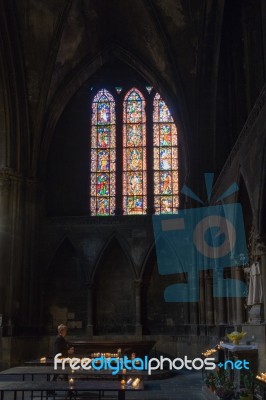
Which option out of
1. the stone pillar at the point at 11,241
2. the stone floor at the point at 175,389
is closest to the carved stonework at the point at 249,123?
the stone floor at the point at 175,389

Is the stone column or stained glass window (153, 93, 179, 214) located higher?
stained glass window (153, 93, 179, 214)

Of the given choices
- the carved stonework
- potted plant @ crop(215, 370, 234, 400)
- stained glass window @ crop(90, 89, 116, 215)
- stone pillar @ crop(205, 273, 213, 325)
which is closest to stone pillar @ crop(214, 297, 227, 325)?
stone pillar @ crop(205, 273, 213, 325)

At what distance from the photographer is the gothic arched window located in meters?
21.9

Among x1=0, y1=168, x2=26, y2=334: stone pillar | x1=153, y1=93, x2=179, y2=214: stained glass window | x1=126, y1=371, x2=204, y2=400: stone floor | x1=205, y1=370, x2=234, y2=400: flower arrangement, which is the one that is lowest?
x1=126, y1=371, x2=204, y2=400: stone floor

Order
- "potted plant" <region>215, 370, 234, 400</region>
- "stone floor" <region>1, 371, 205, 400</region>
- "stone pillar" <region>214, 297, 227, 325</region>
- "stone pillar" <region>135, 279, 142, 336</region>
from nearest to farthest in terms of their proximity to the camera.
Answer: "potted plant" <region>215, 370, 234, 400</region>, "stone floor" <region>1, 371, 205, 400</region>, "stone pillar" <region>214, 297, 227, 325</region>, "stone pillar" <region>135, 279, 142, 336</region>

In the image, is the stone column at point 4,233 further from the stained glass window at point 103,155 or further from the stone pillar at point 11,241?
the stained glass window at point 103,155

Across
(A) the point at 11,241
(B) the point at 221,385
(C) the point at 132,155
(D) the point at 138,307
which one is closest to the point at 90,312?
(D) the point at 138,307

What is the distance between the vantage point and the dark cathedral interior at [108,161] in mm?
18344

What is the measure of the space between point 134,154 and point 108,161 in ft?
3.51

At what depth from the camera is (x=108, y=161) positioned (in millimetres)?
22375

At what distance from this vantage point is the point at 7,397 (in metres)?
11.0

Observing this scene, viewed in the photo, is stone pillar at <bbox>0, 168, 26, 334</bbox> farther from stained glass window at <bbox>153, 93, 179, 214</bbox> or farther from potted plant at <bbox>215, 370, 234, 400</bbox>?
potted plant at <bbox>215, 370, 234, 400</bbox>

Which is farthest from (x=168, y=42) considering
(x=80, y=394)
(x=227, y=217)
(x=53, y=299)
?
(x=80, y=394)

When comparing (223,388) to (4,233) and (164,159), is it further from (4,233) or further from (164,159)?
(164,159)
